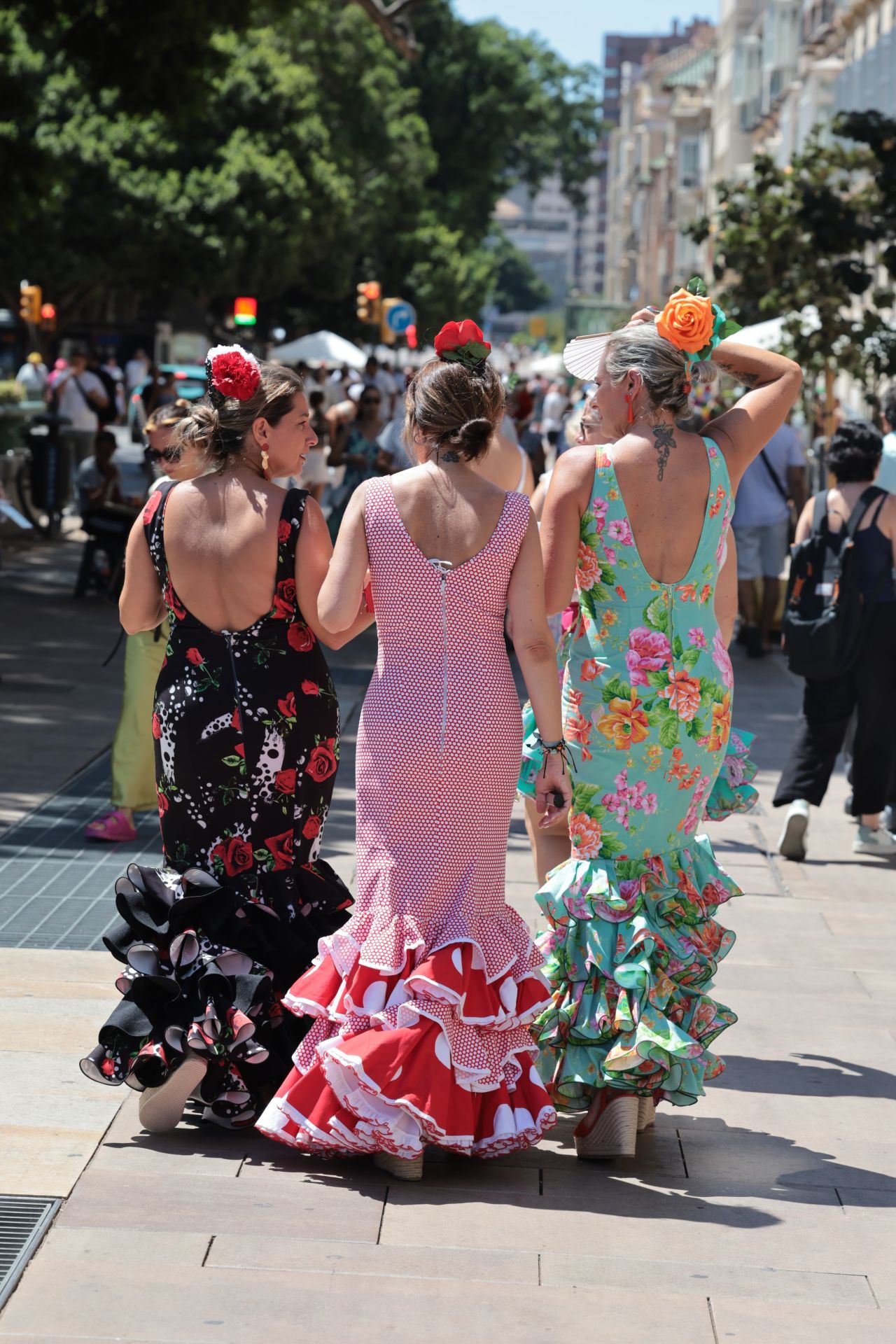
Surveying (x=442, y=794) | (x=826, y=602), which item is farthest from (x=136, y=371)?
(x=442, y=794)

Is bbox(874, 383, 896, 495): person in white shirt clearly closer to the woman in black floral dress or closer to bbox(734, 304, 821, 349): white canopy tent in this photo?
the woman in black floral dress

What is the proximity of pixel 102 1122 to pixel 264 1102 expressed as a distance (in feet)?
1.24

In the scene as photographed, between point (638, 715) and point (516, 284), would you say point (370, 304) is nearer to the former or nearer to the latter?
point (638, 715)

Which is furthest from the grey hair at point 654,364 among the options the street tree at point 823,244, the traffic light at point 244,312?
the traffic light at point 244,312

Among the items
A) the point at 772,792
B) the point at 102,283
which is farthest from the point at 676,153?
the point at 772,792

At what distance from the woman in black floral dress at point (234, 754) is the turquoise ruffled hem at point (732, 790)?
3.21 ft

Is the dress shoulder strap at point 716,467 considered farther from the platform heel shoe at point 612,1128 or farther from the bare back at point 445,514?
the platform heel shoe at point 612,1128

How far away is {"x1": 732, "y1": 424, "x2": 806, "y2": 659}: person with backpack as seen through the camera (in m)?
13.8

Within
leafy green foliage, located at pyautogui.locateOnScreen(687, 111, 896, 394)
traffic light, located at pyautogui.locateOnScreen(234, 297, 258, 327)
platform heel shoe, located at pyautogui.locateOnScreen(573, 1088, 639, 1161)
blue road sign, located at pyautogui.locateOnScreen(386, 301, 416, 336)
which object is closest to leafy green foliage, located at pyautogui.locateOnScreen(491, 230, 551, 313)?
blue road sign, located at pyautogui.locateOnScreen(386, 301, 416, 336)

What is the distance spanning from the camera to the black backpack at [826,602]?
7.97 meters

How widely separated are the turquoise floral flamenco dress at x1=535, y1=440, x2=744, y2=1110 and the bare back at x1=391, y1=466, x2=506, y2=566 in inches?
13.8

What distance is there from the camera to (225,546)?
15.0 feet

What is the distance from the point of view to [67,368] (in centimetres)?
2331

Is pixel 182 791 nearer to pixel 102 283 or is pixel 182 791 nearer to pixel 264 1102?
pixel 264 1102
